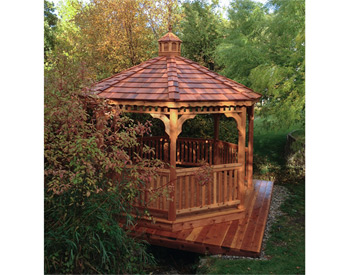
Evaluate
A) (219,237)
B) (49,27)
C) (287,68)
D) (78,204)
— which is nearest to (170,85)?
(78,204)

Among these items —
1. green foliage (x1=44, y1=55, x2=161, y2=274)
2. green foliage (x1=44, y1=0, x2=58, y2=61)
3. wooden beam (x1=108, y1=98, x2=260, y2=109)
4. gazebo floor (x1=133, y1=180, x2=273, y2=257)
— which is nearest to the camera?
green foliage (x1=44, y1=55, x2=161, y2=274)

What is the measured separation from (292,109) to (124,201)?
19.1 feet

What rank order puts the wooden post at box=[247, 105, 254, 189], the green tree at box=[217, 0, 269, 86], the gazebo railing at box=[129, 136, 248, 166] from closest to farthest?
the wooden post at box=[247, 105, 254, 189], the gazebo railing at box=[129, 136, 248, 166], the green tree at box=[217, 0, 269, 86]

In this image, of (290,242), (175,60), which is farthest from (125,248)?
(175,60)

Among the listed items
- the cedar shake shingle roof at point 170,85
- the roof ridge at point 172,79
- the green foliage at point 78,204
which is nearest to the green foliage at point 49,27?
the cedar shake shingle roof at point 170,85

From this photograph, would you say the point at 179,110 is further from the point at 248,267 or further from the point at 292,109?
the point at 292,109

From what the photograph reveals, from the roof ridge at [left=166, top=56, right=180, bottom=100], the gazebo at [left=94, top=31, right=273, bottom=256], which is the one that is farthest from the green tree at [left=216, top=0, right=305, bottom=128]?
the roof ridge at [left=166, top=56, right=180, bottom=100]

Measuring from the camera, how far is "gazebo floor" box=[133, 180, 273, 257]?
18.5 feet

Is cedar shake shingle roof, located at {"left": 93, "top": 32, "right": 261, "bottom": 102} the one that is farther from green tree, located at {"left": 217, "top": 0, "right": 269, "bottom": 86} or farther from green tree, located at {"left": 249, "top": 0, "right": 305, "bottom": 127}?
green tree, located at {"left": 217, "top": 0, "right": 269, "bottom": 86}

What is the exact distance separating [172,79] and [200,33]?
8488 millimetres

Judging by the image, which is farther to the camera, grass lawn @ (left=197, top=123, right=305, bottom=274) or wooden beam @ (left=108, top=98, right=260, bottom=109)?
wooden beam @ (left=108, top=98, right=260, bottom=109)

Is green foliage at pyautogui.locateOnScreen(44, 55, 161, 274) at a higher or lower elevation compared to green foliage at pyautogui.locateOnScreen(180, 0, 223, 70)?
lower

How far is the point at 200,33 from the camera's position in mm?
14055
